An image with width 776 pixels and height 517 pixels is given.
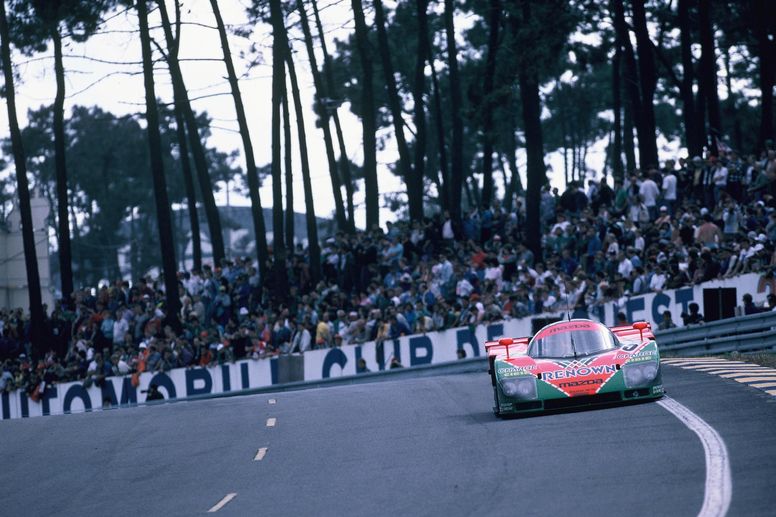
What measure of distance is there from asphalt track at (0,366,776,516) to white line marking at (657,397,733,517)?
0.29 ft

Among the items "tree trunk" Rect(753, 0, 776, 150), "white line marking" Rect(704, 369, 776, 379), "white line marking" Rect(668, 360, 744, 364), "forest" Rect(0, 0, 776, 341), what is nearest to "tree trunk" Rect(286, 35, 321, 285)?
"forest" Rect(0, 0, 776, 341)

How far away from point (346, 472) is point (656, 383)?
4655mm

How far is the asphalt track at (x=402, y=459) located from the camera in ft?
39.8

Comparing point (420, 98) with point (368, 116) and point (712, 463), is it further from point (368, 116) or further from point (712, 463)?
point (712, 463)

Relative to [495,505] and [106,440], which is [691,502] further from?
[106,440]

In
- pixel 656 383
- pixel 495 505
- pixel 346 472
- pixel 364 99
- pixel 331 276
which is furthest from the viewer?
pixel 364 99

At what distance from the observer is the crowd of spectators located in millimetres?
29188

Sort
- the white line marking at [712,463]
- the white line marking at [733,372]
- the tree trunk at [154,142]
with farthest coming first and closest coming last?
the tree trunk at [154,142] < the white line marking at [733,372] < the white line marking at [712,463]

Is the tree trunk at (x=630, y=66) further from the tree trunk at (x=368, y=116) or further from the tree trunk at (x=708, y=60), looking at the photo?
the tree trunk at (x=368, y=116)

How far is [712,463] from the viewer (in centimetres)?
1280

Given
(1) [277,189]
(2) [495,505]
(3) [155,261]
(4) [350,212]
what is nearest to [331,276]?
(1) [277,189]

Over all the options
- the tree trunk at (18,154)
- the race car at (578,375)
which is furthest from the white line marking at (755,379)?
the tree trunk at (18,154)

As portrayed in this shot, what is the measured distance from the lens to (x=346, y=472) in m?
15.3

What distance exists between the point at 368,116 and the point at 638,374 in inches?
1406
